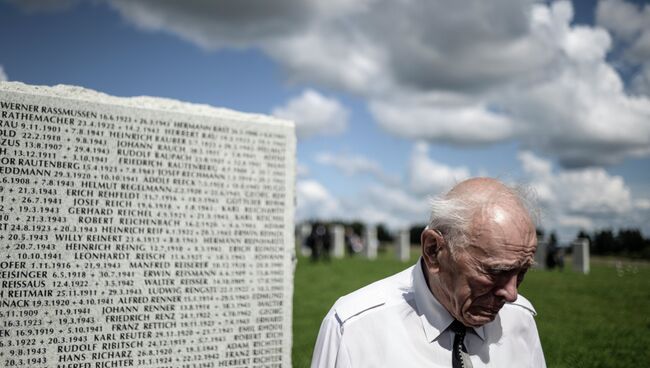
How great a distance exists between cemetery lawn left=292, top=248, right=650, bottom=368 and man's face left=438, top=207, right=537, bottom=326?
4023 mm

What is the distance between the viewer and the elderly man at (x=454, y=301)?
1864 mm

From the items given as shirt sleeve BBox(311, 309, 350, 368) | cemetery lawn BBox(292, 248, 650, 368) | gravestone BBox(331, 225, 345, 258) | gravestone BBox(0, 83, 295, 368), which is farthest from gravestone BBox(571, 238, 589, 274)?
shirt sleeve BBox(311, 309, 350, 368)

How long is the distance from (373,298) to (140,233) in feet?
10.7

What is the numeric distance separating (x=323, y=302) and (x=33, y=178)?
6384 millimetres

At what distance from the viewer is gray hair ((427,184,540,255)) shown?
188cm

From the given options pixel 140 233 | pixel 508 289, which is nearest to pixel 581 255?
pixel 140 233

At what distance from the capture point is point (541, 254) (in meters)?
19.0

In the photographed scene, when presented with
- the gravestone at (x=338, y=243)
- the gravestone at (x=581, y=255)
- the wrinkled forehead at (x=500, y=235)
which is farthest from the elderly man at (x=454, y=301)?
the gravestone at (x=338, y=243)

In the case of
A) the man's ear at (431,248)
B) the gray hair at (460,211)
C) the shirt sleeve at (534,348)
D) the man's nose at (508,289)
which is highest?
the gray hair at (460,211)

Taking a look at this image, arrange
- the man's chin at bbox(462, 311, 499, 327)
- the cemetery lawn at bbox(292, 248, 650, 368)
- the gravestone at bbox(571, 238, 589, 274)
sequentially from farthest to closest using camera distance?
the gravestone at bbox(571, 238, 589, 274), the cemetery lawn at bbox(292, 248, 650, 368), the man's chin at bbox(462, 311, 499, 327)

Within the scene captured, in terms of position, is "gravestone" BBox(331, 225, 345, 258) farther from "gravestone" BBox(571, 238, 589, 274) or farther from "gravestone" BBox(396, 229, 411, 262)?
"gravestone" BBox(571, 238, 589, 274)

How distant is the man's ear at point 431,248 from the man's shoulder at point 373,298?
8.8 inches

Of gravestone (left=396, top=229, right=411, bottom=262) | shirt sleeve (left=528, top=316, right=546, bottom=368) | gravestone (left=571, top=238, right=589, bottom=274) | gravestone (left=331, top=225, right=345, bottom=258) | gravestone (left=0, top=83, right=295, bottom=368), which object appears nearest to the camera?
shirt sleeve (left=528, top=316, right=546, bottom=368)

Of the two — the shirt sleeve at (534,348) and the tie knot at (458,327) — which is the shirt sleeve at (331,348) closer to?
the tie knot at (458,327)
